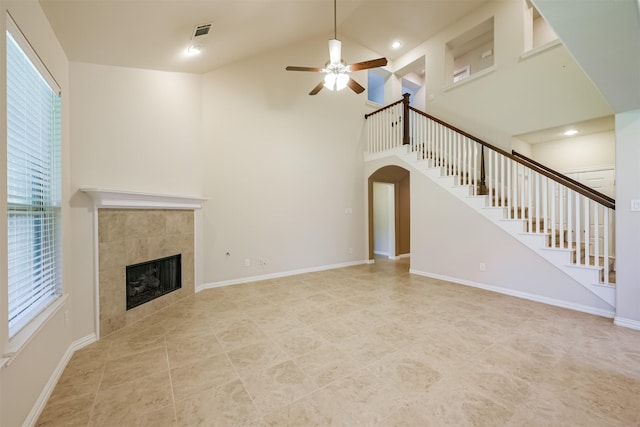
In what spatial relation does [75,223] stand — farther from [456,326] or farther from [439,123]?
[439,123]

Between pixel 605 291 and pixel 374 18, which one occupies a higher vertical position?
pixel 374 18

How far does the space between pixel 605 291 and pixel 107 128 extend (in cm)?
567

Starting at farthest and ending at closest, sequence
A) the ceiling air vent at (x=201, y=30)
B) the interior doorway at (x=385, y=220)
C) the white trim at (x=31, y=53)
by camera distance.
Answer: the interior doorway at (x=385, y=220)
the ceiling air vent at (x=201, y=30)
the white trim at (x=31, y=53)

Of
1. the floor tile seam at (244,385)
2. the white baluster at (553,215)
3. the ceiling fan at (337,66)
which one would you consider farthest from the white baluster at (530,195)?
the floor tile seam at (244,385)

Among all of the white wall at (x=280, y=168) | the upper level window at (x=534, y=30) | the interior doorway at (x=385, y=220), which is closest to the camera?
the white wall at (x=280, y=168)

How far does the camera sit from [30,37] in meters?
1.65

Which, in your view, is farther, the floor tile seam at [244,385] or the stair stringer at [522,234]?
the stair stringer at [522,234]

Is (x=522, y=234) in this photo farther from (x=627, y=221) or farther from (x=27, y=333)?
(x=27, y=333)

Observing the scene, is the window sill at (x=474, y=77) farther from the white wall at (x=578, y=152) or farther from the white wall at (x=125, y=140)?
the white wall at (x=125, y=140)

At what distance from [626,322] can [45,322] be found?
5.06 m

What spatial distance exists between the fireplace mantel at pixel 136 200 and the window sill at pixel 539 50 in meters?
5.60

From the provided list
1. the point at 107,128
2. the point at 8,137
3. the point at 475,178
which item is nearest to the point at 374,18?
the point at 475,178

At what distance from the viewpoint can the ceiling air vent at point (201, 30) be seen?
269cm

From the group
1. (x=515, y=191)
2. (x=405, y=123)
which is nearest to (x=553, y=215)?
(x=515, y=191)
